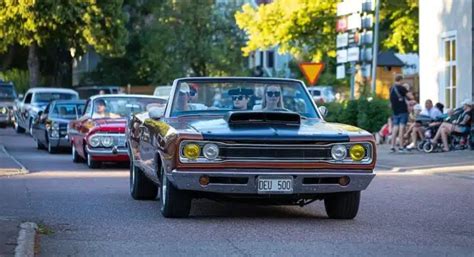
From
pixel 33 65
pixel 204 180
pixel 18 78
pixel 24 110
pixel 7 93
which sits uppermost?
pixel 33 65

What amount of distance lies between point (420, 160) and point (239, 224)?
38.6ft

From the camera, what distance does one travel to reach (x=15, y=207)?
12.9 meters

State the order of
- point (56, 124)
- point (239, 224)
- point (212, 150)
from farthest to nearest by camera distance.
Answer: point (56, 124) → point (239, 224) → point (212, 150)

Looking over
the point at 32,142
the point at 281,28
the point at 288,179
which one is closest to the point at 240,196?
the point at 288,179

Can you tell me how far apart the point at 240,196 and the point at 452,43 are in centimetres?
1849

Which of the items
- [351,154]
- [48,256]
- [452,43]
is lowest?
[48,256]

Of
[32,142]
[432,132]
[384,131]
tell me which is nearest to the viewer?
[432,132]

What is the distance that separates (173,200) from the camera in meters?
11.4

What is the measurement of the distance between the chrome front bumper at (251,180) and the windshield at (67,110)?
619 inches

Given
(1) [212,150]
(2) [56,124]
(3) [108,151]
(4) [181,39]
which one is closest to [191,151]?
(1) [212,150]

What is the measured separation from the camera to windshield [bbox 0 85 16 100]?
4278cm

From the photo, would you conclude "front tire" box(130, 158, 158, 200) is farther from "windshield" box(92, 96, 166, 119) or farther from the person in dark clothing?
Answer: the person in dark clothing

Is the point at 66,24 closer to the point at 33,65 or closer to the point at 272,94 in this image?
the point at 33,65

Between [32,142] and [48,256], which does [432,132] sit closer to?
[32,142]
